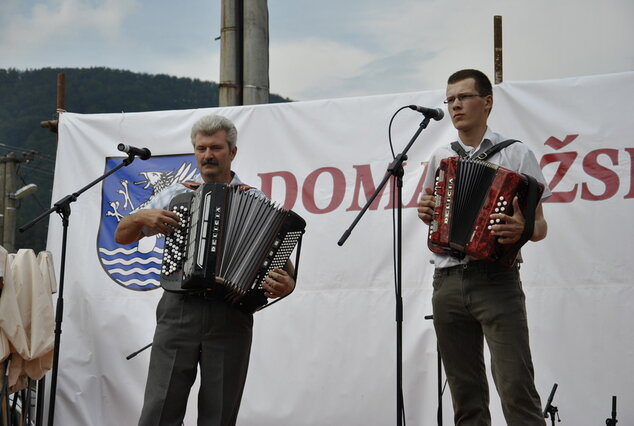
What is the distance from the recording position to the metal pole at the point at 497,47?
4.83 meters

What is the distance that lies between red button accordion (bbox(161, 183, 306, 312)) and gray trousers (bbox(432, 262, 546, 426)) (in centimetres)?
76

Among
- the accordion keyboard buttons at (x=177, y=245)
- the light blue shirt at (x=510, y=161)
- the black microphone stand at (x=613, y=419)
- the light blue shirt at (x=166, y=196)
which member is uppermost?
the light blue shirt at (x=510, y=161)

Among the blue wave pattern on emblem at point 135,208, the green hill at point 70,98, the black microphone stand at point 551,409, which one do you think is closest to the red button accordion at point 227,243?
the black microphone stand at point 551,409

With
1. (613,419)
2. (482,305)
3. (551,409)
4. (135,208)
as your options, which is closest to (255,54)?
(135,208)

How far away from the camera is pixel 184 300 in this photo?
3238 mm

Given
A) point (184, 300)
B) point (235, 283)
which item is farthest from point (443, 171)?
point (184, 300)

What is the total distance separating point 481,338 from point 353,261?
1.64 m

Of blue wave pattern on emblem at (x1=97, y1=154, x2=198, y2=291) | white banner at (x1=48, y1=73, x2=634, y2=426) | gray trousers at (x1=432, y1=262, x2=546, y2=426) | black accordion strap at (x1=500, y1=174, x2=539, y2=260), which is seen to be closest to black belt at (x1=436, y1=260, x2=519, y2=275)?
gray trousers at (x1=432, y1=262, x2=546, y2=426)

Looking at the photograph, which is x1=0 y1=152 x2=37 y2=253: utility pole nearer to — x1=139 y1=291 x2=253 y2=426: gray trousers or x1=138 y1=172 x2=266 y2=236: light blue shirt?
x1=138 y1=172 x2=266 y2=236: light blue shirt

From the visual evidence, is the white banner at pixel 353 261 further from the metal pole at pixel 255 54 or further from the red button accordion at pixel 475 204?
the red button accordion at pixel 475 204

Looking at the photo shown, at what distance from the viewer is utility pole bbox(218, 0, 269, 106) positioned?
5902mm

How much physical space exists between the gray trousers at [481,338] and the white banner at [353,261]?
1.20 meters

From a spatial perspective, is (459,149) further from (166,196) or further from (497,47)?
(497,47)

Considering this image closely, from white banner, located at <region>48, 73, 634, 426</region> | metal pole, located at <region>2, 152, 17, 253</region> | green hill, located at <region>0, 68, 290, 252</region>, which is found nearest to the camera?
white banner, located at <region>48, 73, 634, 426</region>
